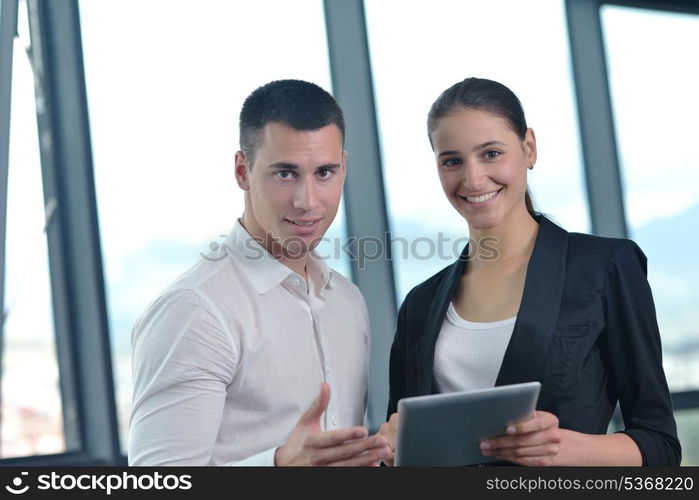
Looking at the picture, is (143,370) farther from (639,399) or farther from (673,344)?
(673,344)

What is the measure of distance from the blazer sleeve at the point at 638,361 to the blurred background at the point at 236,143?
79.3 inches

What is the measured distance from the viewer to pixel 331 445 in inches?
56.2

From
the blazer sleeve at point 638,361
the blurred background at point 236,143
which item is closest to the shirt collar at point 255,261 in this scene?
the blazer sleeve at point 638,361

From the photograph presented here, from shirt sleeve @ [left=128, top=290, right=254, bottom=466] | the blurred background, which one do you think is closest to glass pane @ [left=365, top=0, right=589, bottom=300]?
the blurred background

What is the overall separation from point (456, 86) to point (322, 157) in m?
0.36

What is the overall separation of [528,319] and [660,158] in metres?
2.71

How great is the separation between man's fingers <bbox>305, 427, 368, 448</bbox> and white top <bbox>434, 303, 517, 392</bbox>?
449 mm

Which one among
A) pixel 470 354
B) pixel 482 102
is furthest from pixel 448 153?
pixel 470 354

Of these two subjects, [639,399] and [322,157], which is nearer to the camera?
[639,399]

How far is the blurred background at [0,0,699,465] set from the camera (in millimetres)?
3414

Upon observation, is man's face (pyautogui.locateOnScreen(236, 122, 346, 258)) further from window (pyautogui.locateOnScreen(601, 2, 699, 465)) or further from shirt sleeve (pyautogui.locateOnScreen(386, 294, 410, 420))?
window (pyautogui.locateOnScreen(601, 2, 699, 465))

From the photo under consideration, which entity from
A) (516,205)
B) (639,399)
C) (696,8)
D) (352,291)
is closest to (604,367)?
(639,399)

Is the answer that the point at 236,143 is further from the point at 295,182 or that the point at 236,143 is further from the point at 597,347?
the point at 597,347

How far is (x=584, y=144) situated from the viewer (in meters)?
4.06
